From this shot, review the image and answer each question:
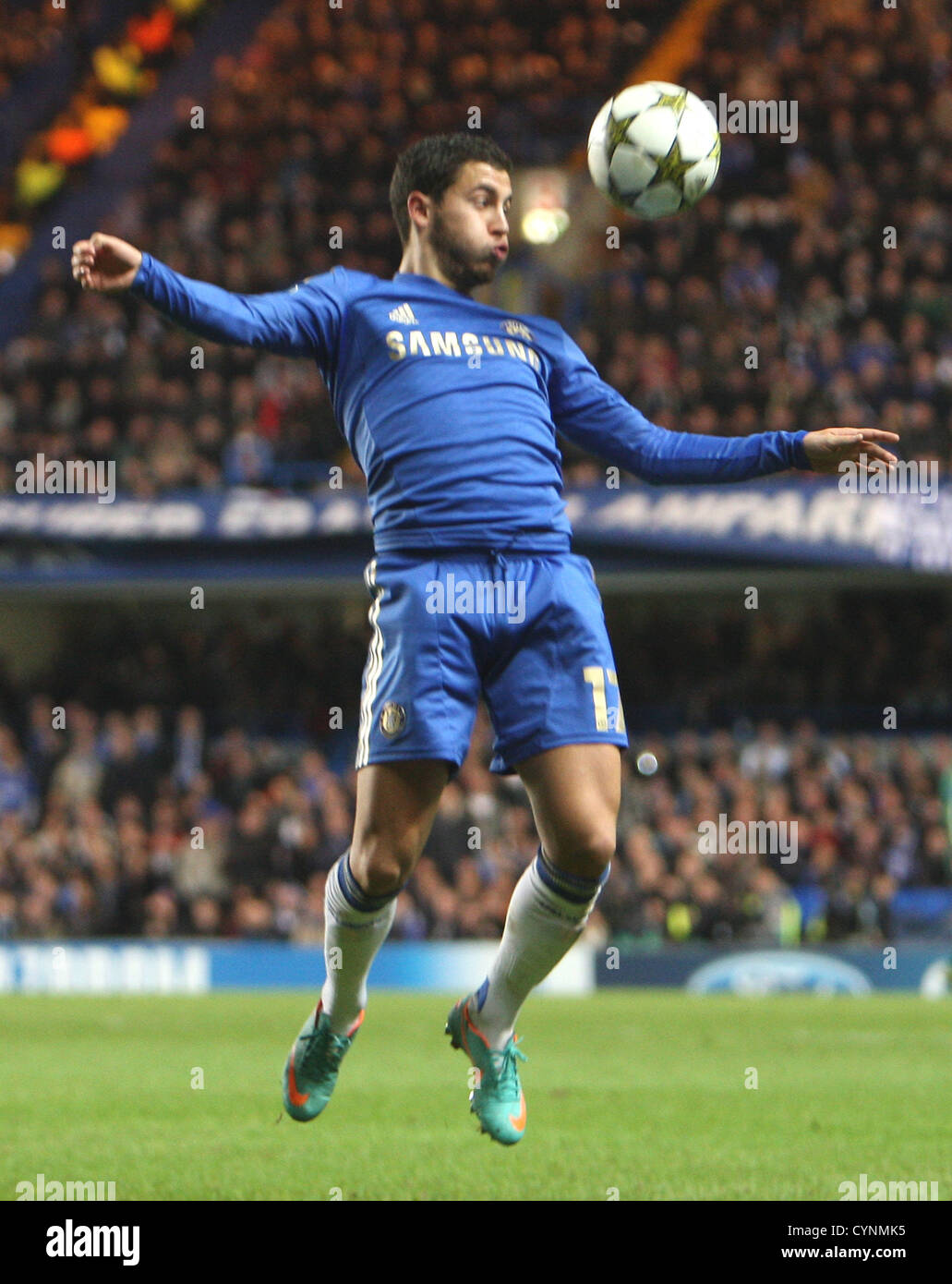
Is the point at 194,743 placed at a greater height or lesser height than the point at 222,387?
lesser

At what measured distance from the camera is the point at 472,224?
17.3 ft

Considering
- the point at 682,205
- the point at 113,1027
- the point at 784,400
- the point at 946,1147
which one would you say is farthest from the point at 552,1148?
the point at 784,400

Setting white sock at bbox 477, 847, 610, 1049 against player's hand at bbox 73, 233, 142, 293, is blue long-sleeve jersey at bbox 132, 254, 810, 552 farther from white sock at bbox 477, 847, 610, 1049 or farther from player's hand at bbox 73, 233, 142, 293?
white sock at bbox 477, 847, 610, 1049

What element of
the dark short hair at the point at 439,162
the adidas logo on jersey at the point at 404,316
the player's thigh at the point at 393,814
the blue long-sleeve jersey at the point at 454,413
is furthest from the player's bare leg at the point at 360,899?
the dark short hair at the point at 439,162

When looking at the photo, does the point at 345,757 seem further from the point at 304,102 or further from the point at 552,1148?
the point at 552,1148

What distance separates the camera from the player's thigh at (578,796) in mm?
5012

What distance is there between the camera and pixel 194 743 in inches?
787

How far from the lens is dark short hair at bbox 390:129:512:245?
5.29 m

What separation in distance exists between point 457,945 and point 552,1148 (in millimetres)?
10609
